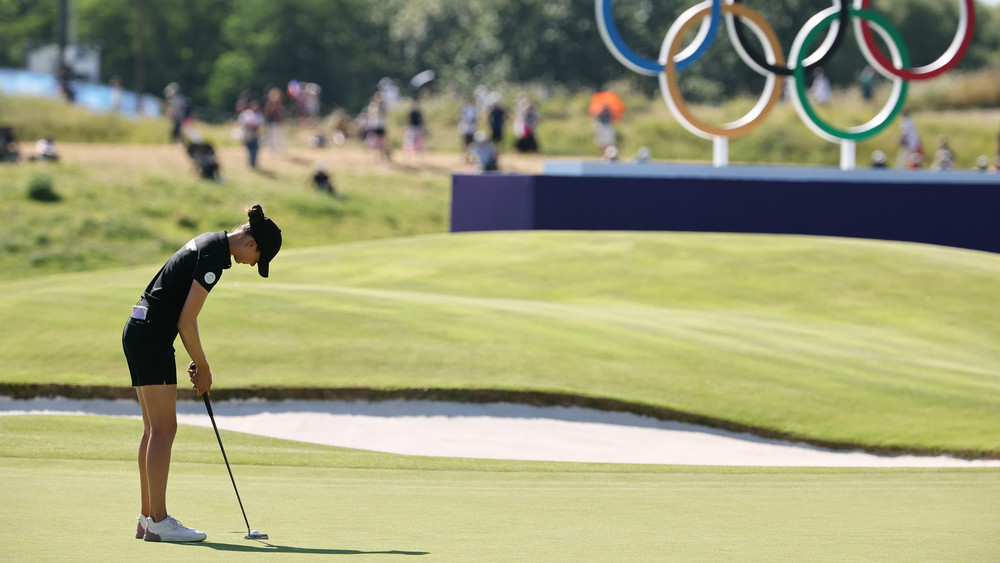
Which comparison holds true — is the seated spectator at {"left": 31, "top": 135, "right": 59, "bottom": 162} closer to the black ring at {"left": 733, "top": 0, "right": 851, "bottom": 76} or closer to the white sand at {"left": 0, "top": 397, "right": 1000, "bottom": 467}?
the black ring at {"left": 733, "top": 0, "right": 851, "bottom": 76}

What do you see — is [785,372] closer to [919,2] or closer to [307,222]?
[307,222]

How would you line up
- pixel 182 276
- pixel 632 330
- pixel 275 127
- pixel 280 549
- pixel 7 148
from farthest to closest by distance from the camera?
pixel 275 127 → pixel 7 148 → pixel 632 330 → pixel 182 276 → pixel 280 549

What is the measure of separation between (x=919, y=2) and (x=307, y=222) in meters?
65.9

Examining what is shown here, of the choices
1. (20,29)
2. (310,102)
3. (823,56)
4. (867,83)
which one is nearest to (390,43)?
(20,29)

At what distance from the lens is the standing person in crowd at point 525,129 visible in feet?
174

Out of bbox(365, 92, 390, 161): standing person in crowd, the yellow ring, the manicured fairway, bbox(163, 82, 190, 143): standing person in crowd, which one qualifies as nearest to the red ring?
the yellow ring

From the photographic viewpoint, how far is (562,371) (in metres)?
16.9

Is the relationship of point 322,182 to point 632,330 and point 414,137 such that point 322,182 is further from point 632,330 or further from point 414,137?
point 632,330

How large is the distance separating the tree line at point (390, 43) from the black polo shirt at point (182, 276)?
80158 mm

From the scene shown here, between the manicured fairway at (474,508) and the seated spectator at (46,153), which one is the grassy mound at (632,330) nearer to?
the manicured fairway at (474,508)

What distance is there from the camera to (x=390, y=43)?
103062mm

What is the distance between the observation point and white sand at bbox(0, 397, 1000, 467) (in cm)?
1455

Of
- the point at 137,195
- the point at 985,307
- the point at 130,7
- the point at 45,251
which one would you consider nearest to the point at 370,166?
the point at 137,195

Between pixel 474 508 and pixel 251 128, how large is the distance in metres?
38.1
